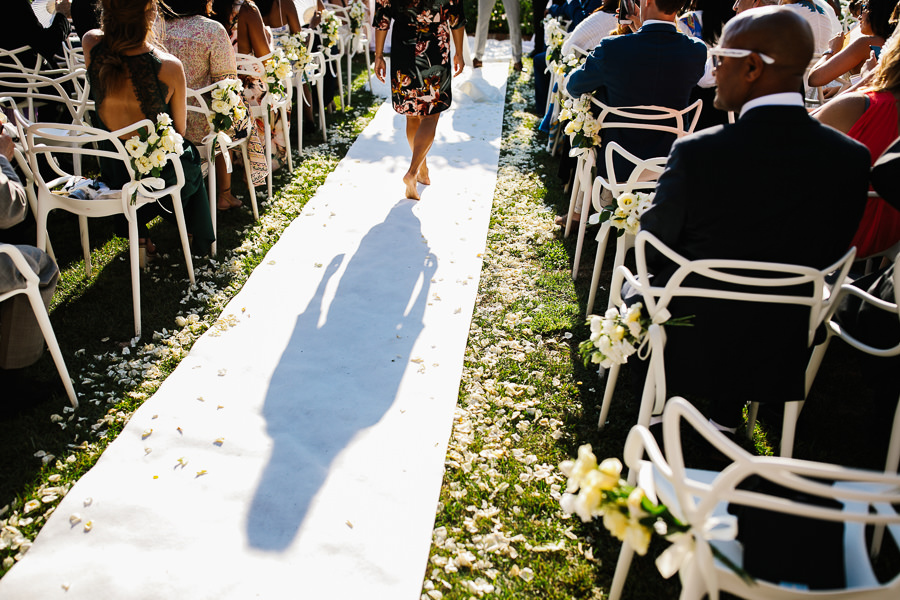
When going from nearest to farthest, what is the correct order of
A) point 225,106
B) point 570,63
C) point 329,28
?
1. point 225,106
2. point 570,63
3. point 329,28

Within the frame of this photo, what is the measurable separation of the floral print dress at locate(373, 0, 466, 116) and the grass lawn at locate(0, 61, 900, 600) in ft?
4.11

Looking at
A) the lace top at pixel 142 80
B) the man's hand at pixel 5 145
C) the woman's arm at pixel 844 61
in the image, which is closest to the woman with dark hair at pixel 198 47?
the lace top at pixel 142 80

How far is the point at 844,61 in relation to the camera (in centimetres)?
435

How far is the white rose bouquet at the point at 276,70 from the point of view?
16.3 ft

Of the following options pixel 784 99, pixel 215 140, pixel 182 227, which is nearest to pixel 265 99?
pixel 215 140

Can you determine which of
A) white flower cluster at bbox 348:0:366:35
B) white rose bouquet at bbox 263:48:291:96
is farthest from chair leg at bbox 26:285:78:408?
white flower cluster at bbox 348:0:366:35

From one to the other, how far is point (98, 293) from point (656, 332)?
334 cm

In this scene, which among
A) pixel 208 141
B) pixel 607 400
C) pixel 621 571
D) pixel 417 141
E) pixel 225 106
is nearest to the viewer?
pixel 621 571

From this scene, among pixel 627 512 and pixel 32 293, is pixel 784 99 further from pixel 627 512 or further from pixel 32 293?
pixel 32 293

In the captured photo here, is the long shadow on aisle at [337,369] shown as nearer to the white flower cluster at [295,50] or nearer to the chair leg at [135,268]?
the chair leg at [135,268]

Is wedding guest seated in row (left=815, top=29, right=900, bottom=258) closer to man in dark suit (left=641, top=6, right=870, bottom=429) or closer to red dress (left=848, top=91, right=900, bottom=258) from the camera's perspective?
red dress (left=848, top=91, right=900, bottom=258)

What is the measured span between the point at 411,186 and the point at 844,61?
328 centimetres

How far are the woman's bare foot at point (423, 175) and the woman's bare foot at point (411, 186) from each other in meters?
0.34

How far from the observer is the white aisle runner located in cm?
232
